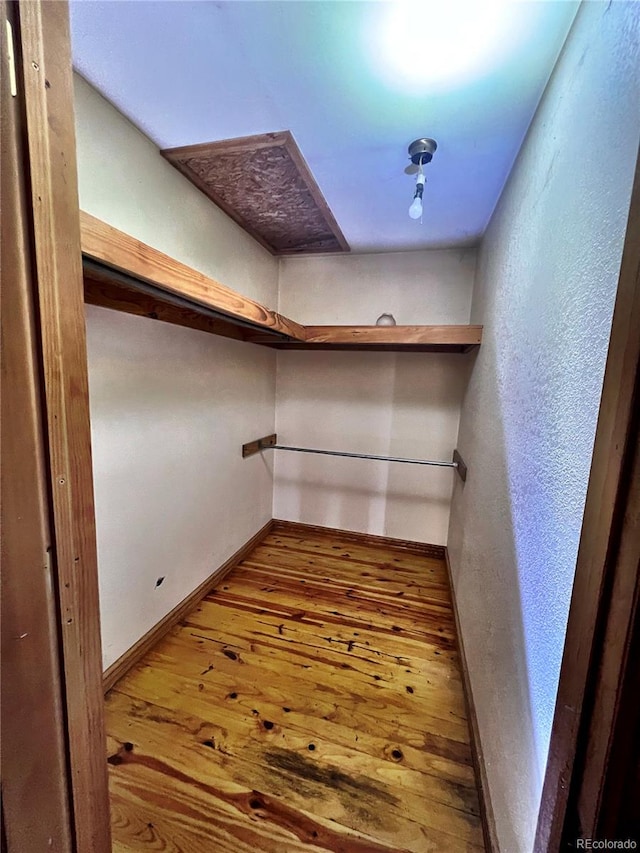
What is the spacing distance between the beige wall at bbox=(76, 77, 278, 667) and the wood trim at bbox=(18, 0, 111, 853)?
0.88m

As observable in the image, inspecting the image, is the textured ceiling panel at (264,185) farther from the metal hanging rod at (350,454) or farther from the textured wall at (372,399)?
the metal hanging rod at (350,454)

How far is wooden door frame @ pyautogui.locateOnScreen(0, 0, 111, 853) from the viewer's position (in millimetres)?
433

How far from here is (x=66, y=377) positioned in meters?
0.51

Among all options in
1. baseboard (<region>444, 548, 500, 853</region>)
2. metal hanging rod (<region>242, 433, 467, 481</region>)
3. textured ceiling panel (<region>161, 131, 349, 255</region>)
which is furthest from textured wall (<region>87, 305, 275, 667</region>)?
baseboard (<region>444, 548, 500, 853</region>)

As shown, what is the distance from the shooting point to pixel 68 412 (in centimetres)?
51

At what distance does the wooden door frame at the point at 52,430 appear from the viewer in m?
0.43

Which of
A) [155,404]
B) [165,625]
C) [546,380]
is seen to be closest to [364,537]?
[165,625]

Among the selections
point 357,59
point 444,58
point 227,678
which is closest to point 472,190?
point 444,58

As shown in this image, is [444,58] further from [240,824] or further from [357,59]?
[240,824]

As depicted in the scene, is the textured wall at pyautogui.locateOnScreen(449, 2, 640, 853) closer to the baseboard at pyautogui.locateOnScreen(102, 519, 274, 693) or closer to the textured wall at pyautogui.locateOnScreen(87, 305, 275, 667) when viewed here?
the baseboard at pyautogui.locateOnScreen(102, 519, 274, 693)

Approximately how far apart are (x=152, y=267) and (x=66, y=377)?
25.7 inches

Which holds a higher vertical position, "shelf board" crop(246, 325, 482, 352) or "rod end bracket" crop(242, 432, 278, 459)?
"shelf board" crop(246, 325, 482, 352)

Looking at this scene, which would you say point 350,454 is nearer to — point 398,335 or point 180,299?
point 398,335

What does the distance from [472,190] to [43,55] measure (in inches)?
70.2
